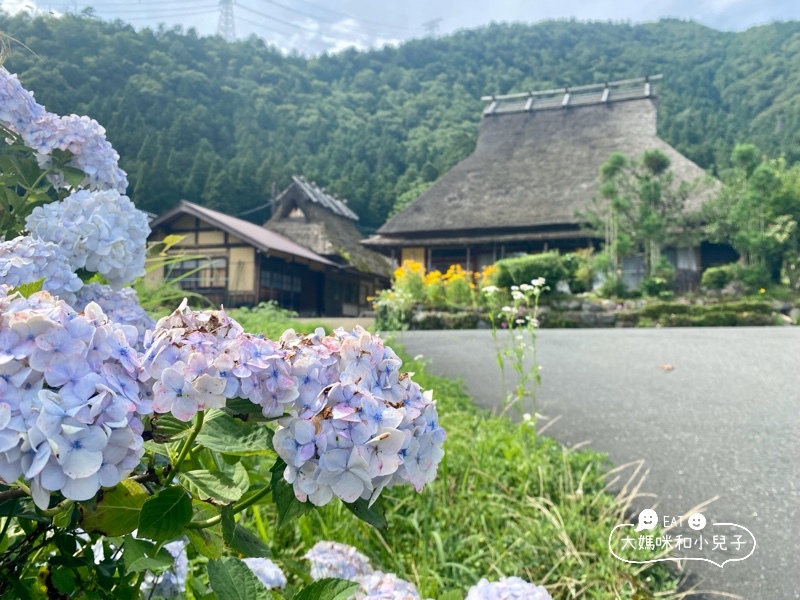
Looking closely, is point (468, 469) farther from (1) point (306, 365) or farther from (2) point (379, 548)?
(1) point (306, 365)

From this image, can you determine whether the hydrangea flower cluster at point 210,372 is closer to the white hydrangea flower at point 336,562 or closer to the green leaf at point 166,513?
the green leaf at point 166,513

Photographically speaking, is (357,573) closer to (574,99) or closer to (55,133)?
(55,133)

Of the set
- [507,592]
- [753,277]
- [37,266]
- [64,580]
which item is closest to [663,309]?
[753,277]

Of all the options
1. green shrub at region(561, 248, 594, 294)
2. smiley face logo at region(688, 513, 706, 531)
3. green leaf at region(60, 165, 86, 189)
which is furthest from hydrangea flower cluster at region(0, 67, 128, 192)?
green shrub at region(561, 248, 594, 294)

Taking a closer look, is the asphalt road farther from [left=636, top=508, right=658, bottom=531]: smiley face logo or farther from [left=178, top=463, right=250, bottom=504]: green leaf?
[left=178, top=463, right=250, bottom=504]: green leaf

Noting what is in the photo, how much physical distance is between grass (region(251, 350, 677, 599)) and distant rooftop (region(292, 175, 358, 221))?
14.6 meters

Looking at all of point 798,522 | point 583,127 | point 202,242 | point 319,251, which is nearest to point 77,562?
point 798,522

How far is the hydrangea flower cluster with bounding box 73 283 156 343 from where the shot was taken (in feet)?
3.08

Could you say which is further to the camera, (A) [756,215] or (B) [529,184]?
(B) [529,184]

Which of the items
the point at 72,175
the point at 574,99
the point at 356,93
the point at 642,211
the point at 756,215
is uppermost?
the point at 356,93

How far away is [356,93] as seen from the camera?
26.5 metres

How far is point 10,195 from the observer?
97 centimetres

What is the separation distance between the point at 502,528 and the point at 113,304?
53.7 inches

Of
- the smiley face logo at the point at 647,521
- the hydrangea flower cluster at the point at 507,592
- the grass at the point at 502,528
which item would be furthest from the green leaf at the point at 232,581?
the smiley face logo at the point at 647,521
